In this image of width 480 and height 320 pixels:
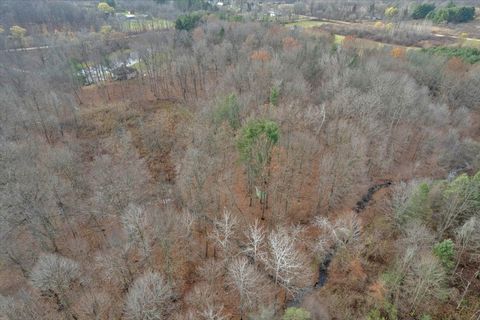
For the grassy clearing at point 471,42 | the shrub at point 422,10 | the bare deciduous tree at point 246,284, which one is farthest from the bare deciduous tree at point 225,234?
the shrub at point 422,10

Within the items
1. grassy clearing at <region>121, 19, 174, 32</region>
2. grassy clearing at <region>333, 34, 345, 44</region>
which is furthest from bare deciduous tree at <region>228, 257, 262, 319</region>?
grassy clearing at <region>121, 19, 174, 32</region>

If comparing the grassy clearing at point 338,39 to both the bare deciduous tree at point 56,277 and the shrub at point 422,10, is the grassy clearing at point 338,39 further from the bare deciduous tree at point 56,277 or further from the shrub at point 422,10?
the bare deciduous tree at point 56,277

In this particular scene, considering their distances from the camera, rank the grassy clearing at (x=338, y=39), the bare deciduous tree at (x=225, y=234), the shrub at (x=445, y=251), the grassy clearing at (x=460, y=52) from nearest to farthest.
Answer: the shrub at (x=445, y=251) → the bare deciduous tree at (x=225, y=234) → the grassy clearing at (x=460, y=52) → the grassy clearing at (x=338, y=39)

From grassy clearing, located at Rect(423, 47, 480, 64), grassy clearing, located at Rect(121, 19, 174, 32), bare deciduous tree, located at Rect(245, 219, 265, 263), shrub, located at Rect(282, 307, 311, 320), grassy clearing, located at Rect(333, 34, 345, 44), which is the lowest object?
bare deciduous tree, located at Rect(245, 219, 265, 263)

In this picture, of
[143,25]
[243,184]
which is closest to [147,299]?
[243,184]

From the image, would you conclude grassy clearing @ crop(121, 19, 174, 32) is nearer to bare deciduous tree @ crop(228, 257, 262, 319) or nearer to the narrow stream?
the narrow stream

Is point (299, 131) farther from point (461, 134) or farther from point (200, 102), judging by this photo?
point (461, 134)

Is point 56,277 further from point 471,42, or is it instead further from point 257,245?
point 471,42

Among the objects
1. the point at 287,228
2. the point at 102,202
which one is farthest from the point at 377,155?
the point at 102,202
